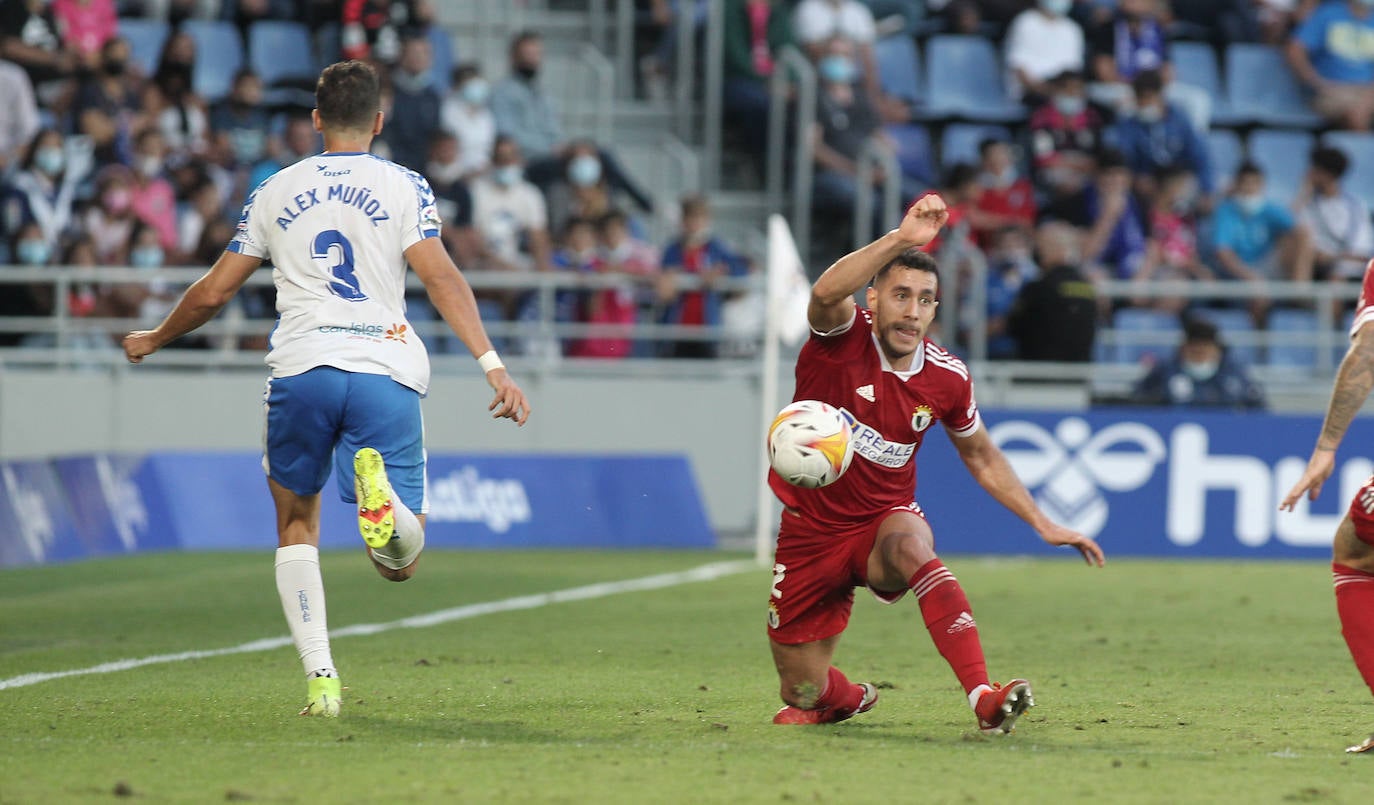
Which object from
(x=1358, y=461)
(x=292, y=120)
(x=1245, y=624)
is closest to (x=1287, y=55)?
(x=1358, y=461)

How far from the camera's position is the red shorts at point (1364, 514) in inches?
254

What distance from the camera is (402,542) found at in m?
6.81

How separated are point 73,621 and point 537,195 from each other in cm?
911

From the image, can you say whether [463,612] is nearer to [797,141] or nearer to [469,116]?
[469,116]

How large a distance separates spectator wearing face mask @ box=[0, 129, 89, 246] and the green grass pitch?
5.30m

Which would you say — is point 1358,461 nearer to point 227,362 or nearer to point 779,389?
point 779,389

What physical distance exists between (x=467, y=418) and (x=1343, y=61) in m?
11.2

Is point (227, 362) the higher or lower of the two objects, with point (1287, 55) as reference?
lower

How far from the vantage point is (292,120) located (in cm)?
1936

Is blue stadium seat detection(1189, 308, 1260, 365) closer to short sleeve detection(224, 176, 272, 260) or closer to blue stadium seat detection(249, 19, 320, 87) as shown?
blue stadium seat detection(249, 19, 320, 87)

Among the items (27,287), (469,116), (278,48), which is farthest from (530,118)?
(27,287)

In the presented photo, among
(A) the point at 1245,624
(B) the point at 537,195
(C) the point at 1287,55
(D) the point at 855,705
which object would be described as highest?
(C) the point at 1287,55

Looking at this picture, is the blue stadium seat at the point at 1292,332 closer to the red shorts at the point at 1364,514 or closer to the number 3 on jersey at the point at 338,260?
the red shorts at the point at 1364,514

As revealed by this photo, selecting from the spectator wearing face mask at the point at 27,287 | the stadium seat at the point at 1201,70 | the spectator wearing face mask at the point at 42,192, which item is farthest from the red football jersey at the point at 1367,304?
the stadium seat at the point at 1201,70
